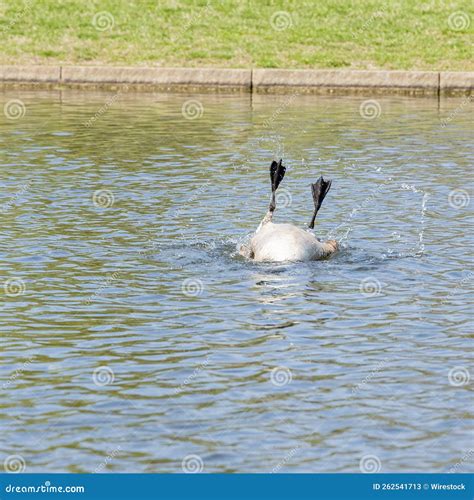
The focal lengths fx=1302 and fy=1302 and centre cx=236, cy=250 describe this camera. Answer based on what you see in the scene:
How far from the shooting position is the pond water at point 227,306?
7.40m

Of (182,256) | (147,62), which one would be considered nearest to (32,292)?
→ (182,256)

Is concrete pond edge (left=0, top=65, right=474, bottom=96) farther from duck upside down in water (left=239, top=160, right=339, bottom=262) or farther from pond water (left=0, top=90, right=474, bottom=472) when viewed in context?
duck upside down in water (left=239, top=160, right=339, bottom=262)

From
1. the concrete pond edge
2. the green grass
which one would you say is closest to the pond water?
the concrete pond edge

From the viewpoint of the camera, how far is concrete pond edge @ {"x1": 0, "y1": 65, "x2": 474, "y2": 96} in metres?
23.7

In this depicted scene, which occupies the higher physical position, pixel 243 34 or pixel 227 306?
pixel 243 34

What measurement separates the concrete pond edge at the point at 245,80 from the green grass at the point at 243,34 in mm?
933

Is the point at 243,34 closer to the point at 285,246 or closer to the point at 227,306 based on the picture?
the point at 285,246

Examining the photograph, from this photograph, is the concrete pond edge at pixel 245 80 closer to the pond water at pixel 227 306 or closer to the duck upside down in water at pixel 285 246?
the pond water at pixel 227 306

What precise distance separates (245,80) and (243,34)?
108 inches

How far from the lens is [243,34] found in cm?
2636

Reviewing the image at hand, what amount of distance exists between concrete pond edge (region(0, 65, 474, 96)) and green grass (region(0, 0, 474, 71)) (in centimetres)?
93

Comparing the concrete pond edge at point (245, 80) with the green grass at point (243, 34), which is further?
the green grass at point (243, 34)

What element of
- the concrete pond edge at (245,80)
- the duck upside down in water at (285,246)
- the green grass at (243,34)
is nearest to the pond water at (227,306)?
the duck upside down in water at (285,246)

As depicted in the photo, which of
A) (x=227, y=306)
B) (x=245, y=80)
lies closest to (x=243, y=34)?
(x=245, y=80)
